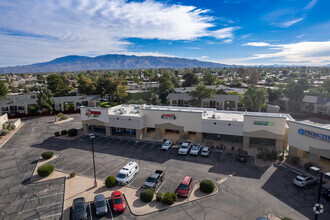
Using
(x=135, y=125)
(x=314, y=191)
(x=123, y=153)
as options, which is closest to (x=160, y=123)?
(x=135, y=125)

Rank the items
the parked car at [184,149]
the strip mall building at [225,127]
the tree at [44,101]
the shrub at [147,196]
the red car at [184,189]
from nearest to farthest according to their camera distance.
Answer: the shrub at [147,196] < the red car at [184,189] < the strip mall building at [225,127] < the parked car at [184,149] < the tree at [44,101]

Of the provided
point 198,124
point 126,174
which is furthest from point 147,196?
point 198,124

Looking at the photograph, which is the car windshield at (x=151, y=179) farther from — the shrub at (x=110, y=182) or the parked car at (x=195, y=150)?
the parked car at (x=195, y=150)

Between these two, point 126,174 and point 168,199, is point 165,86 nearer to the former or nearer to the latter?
point 126,174

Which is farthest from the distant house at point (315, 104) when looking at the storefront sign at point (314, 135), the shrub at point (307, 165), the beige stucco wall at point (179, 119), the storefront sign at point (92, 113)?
the storefront sign at point (92, 113)

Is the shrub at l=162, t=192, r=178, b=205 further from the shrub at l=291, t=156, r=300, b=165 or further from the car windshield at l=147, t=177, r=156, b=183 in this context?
the shrub at l=291, t=156, r=300, b=165

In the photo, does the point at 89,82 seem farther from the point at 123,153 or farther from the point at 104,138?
the point at 123,153
